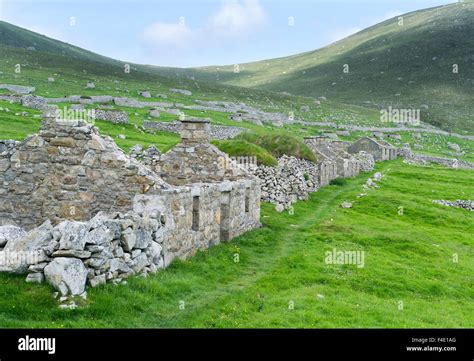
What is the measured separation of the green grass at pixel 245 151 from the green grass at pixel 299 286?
322 cm

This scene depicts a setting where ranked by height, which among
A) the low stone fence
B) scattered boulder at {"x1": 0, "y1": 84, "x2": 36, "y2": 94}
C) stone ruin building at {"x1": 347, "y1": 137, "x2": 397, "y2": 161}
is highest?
scattered boulder at {"x1": 0, "y1": 84, "x2": 36, "y2": 94}

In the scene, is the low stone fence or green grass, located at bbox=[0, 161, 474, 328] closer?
green grass, located at bbox=[0, 161, 474, 328]

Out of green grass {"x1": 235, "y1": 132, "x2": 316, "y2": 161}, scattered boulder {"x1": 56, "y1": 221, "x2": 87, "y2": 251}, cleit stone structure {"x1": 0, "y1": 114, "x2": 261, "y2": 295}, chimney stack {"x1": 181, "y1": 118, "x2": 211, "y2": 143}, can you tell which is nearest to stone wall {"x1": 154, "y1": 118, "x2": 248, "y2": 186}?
chimney stack {"x1": 181, "y1": 118, "x2": 211, "y2": 143}

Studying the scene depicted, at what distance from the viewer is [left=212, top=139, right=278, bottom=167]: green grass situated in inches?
1302

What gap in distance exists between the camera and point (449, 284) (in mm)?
19828

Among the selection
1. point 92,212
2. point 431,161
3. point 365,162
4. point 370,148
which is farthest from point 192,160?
point 431,161

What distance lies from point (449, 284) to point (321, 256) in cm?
461

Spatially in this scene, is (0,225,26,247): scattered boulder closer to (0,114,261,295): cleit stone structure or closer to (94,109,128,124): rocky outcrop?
(0,114,261,295): cleit stone structure

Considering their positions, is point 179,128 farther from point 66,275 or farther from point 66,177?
point 66,275

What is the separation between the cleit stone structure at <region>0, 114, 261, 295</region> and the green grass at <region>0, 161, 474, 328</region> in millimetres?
484

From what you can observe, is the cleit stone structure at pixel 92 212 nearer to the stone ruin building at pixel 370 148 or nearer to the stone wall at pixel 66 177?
the stone wall at pixel 66 177
